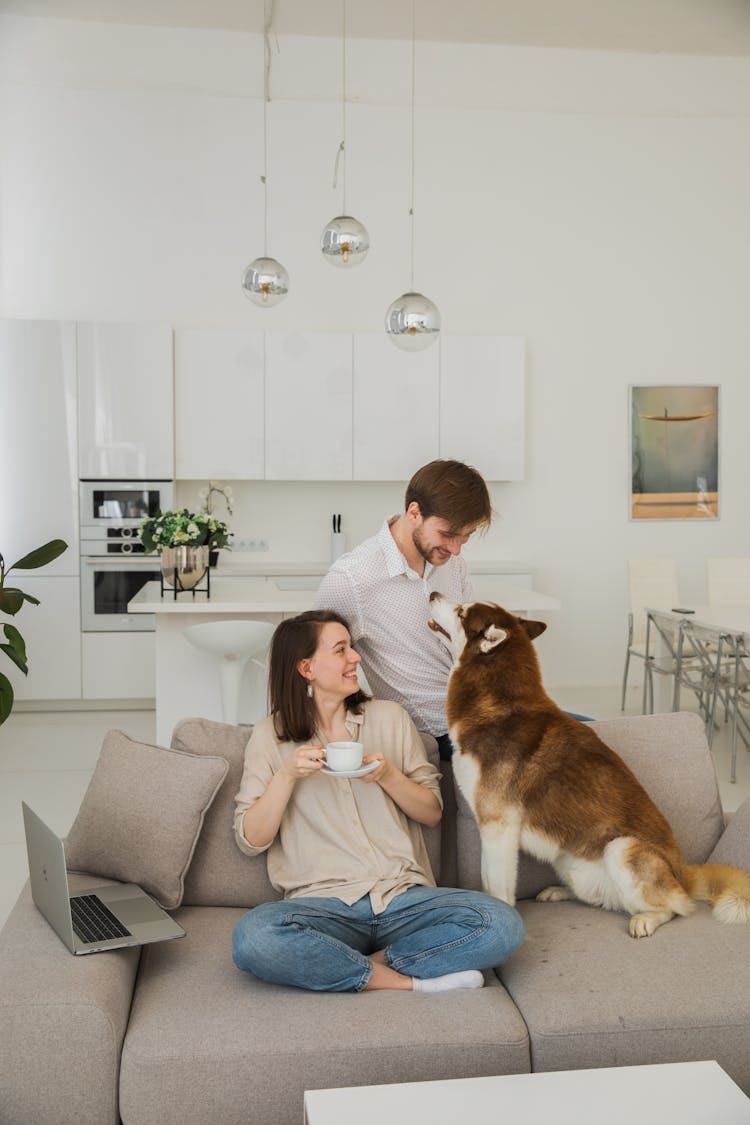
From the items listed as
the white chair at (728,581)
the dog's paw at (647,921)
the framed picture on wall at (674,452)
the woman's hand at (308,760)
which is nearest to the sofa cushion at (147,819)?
the woman's hand at (308,760)

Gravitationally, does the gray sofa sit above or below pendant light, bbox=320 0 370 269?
below

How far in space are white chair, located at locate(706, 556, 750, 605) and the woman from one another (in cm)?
414

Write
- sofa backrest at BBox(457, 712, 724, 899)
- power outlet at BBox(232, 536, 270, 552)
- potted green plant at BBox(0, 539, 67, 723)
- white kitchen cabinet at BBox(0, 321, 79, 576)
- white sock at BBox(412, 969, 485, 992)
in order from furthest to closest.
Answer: power outlet at BBox(232, 536, 270, 552), white kitchen cabinet at BBox(0, 321, 79, 576), potted green plant at BBox(0, 539, 67, 723), sofa backrest at BBox(457, 712, 724, 899), white sock at BBox(412, 969, 485, 992)

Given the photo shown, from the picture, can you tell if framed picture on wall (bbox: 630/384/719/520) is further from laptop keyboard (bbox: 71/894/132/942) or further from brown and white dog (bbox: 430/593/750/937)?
laptop keyboard (bbox: 71/894/132/942)

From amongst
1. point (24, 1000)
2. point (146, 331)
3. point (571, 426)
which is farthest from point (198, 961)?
point (571, 426)

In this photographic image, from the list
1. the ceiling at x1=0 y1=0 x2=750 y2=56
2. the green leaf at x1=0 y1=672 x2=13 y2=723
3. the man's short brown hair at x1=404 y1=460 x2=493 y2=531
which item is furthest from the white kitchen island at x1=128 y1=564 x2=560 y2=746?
the ceiling at x1=0 y1=0 x2=750 y2=56

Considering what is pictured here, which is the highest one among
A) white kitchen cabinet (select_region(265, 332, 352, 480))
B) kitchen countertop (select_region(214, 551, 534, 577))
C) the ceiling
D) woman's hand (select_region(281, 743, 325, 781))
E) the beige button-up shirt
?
the ceiling

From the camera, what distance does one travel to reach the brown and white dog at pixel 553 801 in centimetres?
227

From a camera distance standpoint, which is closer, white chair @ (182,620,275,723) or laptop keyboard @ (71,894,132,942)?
laptop keyboard @ (71,894,132,942)

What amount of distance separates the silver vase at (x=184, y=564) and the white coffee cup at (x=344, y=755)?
9.25 feet

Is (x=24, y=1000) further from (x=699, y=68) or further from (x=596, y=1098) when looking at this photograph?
(x=699, y=68)

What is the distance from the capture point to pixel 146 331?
6227 millimetres

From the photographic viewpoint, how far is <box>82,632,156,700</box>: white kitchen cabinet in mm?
6301

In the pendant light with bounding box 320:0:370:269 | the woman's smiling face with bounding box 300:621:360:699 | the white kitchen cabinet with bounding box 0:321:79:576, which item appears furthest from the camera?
the white kitchen cabinet with bounding box 0:321:79:576
